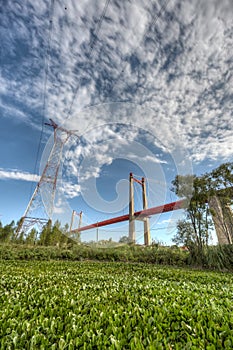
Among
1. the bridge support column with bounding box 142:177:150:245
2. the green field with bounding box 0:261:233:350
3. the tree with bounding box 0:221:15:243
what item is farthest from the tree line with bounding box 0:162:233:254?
the tree with bounding box 0:221:15:243

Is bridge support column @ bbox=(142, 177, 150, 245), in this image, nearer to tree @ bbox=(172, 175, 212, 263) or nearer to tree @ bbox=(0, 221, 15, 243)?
tree @ bbox=(172, 175, 212, 263)

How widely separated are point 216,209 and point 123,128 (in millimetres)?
5254

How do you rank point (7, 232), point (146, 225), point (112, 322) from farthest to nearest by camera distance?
point (146, 225) < point (7, 232) < point (112, 322)

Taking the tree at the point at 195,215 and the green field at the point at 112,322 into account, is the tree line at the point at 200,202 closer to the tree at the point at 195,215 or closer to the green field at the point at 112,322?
the tree at the point at 195,215

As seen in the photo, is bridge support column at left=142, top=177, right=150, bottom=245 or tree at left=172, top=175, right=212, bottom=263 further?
bridge support column at left=142, top=177, right=150, bottom=245

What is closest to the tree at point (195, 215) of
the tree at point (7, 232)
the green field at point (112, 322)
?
the green field at point (112, 322)

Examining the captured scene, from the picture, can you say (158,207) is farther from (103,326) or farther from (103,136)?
(103,326)

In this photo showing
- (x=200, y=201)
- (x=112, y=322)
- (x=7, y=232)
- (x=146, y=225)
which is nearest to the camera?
(x=112, y=322)

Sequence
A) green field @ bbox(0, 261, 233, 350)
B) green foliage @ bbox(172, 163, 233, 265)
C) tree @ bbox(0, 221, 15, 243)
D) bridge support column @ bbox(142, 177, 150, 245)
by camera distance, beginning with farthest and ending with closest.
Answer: bridge support column @ bbox(142, 177, 150, 245) → tree @ bbox(0, 221, 15, 243) → green foliage @ bbox(172, 163, 233, 265) → green field @ bbox(0, 261, 233, 350)

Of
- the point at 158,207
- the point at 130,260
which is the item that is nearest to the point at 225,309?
the point at 130,260

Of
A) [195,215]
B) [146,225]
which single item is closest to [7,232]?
[146,225]

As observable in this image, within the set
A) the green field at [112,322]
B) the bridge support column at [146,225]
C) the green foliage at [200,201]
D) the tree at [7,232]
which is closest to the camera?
the green field at [112,322]

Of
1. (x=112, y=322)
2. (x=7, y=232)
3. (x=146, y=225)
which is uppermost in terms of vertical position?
→ (x=146, y=225)

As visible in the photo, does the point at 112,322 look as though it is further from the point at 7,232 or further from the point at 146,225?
the point at 146,225
